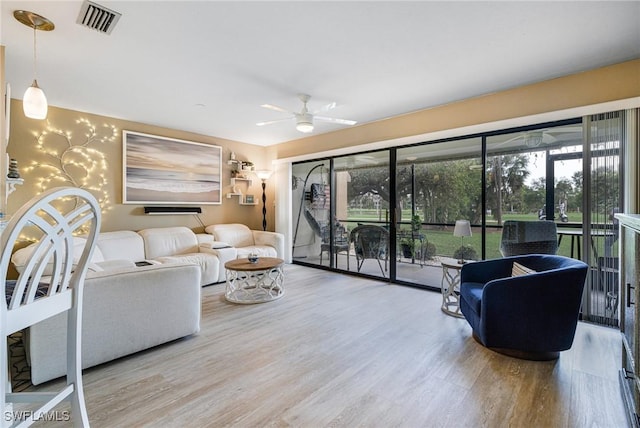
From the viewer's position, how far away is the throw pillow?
2.62 meters

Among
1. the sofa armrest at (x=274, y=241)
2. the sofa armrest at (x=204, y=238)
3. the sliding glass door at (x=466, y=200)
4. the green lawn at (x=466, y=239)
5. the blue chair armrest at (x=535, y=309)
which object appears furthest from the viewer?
the sofa armrest at (x=274, y=241)

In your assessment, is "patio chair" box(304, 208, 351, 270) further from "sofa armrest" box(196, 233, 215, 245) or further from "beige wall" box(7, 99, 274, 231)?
"sofa armrest" box(196, 233, 215, 245)

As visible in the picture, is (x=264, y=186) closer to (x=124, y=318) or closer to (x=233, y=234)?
(x=233, y=234)

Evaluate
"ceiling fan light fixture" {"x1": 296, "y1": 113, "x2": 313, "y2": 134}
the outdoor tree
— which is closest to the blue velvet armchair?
the outdoor tree

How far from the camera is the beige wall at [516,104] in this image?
9.37 ft

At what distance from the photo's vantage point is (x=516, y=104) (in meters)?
3.42

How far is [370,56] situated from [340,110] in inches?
58.1

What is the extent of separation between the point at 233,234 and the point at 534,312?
15.3 ft

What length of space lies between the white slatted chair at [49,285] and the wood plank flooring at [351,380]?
536mm

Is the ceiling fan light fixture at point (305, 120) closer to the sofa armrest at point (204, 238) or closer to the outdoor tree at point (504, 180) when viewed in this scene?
the outdoor tree at point (504, 180)

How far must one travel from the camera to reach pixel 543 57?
2.75 metres

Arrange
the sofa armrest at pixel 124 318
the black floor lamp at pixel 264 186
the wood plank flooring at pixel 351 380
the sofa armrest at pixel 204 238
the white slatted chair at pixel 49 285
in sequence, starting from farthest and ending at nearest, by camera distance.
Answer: the black floor lamp at pixel 264 186
the sofa armrest at pixel 204 238
the sofa armrest at pixel 124 318
the wood plank flooring at pixel 351 380
the white slatted chair at pixel 49 285

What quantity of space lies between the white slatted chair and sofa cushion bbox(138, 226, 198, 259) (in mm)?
3365

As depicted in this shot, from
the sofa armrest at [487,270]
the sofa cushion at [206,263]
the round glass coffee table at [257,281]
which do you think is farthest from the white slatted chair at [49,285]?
the sofa armrest at [487,270]
